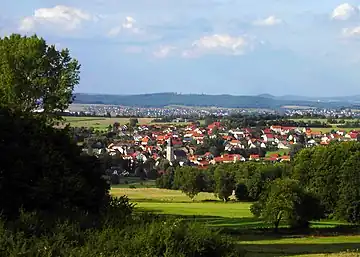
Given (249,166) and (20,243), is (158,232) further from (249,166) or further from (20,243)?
(249,166)

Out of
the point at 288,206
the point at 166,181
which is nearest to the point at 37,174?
the point at 288,206

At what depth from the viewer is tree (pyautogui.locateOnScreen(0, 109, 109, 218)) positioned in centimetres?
2316

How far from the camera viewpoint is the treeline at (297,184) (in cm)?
4622

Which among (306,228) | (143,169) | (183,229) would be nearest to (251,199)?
(306,228)

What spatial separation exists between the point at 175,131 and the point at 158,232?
166792mm

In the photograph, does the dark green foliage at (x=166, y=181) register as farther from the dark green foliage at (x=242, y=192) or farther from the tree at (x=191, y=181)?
the dark green foliage at (x=242, y=192)

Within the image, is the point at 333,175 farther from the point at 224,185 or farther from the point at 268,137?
the point at 268,137

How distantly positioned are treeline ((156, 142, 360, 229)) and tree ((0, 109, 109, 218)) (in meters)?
22.6

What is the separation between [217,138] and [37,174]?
138 metres

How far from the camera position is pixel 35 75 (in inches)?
1486

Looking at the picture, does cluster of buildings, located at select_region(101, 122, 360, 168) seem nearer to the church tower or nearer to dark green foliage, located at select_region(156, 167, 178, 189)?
the church tower

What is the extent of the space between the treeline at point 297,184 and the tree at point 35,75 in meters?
18.1

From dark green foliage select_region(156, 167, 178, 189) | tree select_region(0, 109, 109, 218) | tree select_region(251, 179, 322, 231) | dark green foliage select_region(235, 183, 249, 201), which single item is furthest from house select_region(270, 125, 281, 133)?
tree select_region(0, 109, 109, 218)

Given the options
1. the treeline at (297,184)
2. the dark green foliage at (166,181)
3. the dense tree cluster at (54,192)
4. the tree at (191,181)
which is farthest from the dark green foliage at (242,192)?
the dense tree cluster at (54,192)
